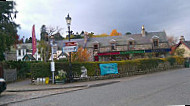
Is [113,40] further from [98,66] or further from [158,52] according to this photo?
[98,66]

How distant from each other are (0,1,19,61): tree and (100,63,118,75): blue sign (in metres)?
11.1

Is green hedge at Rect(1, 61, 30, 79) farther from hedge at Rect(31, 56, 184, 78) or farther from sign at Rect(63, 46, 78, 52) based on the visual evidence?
sign at Rect(63, 46, 78, 52)

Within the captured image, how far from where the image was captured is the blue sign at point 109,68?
54.2 feet

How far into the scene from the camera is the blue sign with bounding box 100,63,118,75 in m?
16.5

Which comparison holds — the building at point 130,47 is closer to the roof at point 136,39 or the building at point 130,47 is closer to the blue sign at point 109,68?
the roof at point 136,39

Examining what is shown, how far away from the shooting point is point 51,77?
1517 cm

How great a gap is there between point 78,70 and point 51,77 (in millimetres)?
2510

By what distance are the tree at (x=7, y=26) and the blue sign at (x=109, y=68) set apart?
36.5 ft

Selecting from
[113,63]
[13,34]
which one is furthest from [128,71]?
→ [13,34]

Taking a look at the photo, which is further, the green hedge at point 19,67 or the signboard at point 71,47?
the green hedge at point 19,67

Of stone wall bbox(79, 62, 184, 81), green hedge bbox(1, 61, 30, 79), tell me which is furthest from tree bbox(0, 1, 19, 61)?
stone wall bbox(79, 62, 184, 81)

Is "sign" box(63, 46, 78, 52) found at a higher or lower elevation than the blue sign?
higher

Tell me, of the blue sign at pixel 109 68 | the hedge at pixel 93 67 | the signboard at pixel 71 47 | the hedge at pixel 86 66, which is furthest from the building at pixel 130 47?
the signboard at pixel 71 47

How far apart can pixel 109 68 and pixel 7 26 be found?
43.5 ft
